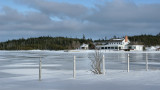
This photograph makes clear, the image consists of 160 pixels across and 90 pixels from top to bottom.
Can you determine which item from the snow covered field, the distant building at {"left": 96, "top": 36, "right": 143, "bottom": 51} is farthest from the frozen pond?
the distant building at {"left": 96, "top": 36, "right": 143, "bottom": 51}

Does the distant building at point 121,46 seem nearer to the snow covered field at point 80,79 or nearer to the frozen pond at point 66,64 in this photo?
the frozen pond at point 66,64

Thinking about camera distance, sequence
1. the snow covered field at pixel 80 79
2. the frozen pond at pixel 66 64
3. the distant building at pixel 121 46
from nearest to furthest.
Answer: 1. the snow covered field at pixel 80 79
2. the frozen pond at pixel 66 64
3. the distant building at pixel 121 46

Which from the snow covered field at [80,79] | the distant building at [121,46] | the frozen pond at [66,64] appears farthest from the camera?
the distant building at [121,46]

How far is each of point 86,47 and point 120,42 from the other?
24516 millimetres

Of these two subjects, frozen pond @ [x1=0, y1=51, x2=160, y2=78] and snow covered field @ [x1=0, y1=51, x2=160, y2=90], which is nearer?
snow covered field @ [x1=0, y1=51, x2=160, y2=90]

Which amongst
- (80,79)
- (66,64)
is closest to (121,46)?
(66,64)

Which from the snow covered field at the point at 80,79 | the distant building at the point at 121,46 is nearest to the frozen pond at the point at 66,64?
the snow covered field at the point at 80,79

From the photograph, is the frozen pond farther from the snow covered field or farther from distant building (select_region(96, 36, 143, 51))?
distant building (select_region(96, 36, 143, 51))

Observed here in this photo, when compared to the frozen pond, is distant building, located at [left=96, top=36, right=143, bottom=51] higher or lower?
higher

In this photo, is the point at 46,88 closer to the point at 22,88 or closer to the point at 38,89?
the point at 38,89

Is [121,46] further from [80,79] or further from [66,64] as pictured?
[80,79]

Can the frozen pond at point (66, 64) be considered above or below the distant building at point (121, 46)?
below

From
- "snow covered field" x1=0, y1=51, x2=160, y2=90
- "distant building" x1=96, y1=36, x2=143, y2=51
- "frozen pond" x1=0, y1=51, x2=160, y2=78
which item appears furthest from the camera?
"distant building" x1=96, y1=36, x2=143, y2=51

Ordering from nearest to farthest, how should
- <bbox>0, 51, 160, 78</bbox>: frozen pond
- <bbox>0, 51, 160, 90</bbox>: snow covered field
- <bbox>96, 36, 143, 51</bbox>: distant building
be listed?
<bbox>0, 51, 160, 90</bbox>: snow covered field, <bbox>0, 51, 160, 78</bbox>: frozen pond, <bbox>96, 36, 143, 51</bbox>: distant building
